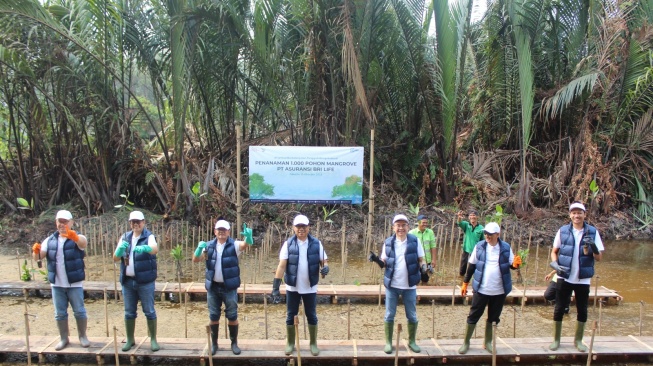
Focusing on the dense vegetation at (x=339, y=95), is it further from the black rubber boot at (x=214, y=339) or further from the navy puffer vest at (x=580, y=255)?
the black rubber boot at (x=214, y=339)

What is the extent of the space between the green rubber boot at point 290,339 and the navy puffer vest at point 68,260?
6.82 feet

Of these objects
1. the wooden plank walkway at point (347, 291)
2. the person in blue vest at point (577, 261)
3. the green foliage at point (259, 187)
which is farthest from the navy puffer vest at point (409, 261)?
the green foliage at point (259, 187)

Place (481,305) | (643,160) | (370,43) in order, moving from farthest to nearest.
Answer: (643,160), (370,43), (481,305)

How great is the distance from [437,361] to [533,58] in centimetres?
878

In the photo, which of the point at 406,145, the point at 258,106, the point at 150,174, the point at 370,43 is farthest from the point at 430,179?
the point at 150,174

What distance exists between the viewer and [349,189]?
9203mm

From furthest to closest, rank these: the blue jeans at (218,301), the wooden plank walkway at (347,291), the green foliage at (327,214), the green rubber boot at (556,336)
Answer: the green foliage at (327,214) < the wooden plank walkway at (347,291) < the green rubber boot at (556,336) < the blue jeans at (218,301)

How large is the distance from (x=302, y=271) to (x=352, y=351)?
974 millimetres

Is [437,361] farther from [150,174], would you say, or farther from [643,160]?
[643,160]

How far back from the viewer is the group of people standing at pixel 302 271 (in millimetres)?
4801

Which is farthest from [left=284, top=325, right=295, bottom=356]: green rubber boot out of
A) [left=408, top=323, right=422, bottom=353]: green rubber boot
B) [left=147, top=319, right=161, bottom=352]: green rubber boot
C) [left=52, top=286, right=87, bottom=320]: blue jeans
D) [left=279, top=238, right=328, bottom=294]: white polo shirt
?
[left=52, top=286, right=87, bottom=320]: blue jeans

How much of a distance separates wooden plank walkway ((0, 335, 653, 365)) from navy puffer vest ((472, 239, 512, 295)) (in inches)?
28.5

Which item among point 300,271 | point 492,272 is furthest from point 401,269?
point 300,271

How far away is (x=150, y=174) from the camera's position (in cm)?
1060
